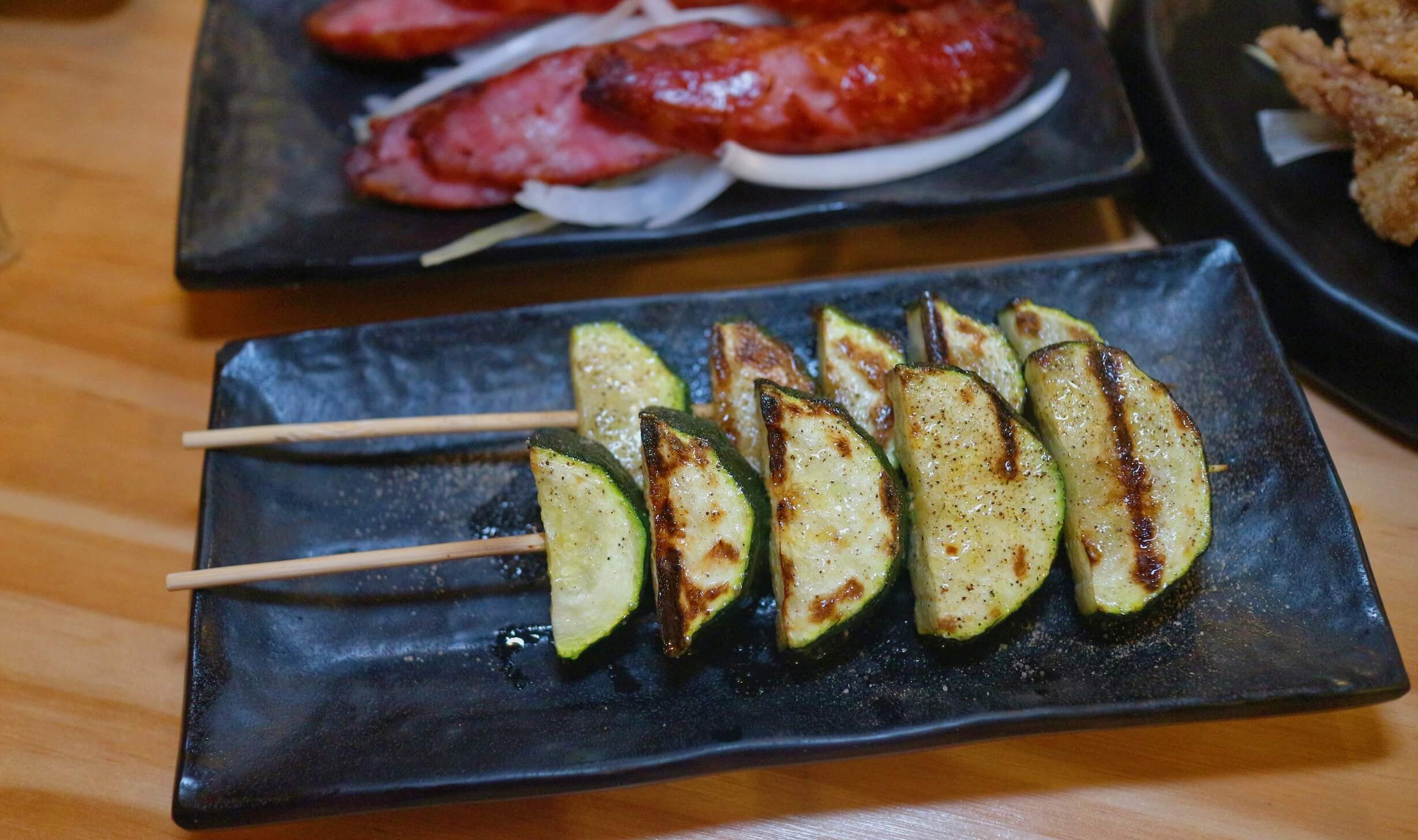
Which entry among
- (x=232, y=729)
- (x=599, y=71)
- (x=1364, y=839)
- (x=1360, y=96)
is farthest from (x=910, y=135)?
→ (x=232, y=729)

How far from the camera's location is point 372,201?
3.69 meters

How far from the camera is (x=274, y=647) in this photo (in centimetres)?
272

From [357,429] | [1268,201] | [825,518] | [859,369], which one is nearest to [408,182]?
[357,429]

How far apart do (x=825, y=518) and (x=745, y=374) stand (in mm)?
592

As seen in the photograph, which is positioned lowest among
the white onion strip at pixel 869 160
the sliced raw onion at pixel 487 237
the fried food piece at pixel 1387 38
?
the sliced raw onion at pixel 487 237

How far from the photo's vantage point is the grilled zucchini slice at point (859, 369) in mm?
2846

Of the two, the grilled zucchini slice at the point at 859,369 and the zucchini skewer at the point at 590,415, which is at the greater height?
the grilled zucchini slice at the point at 859,369

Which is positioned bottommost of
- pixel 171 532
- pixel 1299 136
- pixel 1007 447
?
pixel 171 532

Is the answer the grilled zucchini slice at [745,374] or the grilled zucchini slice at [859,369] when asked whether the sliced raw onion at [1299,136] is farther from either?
the grilled zucchini slice at [745,374]

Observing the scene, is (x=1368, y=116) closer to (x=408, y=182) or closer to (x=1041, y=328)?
(x=1041, y=328)

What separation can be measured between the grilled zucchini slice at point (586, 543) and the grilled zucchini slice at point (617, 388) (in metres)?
0.27

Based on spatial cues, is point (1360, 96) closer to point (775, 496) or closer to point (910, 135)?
point (910, 135)

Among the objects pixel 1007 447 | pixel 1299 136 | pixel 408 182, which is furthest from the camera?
pixel 408 182

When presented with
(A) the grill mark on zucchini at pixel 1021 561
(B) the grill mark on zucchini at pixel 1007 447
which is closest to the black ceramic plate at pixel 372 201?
(B) the grill mark on zucchini at pixel 1007 447
